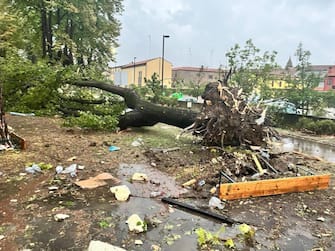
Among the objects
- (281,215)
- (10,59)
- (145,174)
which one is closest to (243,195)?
(281,215)

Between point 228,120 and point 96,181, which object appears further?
point 228,120

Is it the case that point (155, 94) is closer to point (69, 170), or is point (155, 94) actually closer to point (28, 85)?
point (28, 85)

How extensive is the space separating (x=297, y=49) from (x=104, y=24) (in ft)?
33.4

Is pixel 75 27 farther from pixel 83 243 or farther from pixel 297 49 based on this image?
pixel 83 243

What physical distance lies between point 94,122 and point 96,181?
3.54 m

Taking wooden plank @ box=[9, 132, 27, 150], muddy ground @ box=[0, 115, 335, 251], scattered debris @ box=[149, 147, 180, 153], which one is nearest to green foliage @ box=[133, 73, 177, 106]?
scattered debris @ box=[149, 147, 180, 153]

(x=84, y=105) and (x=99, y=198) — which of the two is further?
(x=84, y=105)

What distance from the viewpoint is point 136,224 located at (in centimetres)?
304

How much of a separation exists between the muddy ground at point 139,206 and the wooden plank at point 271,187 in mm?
101

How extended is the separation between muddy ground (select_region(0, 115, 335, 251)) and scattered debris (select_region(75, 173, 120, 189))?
0.33ft

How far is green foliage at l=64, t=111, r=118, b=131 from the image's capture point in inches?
300

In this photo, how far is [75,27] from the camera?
16125 mm

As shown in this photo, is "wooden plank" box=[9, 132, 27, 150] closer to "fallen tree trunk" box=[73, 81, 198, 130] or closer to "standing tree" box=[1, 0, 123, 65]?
"fallen tree trunk" box=[73, 81, 198, 130]

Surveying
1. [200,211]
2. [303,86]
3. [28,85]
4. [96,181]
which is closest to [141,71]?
[303,86]
